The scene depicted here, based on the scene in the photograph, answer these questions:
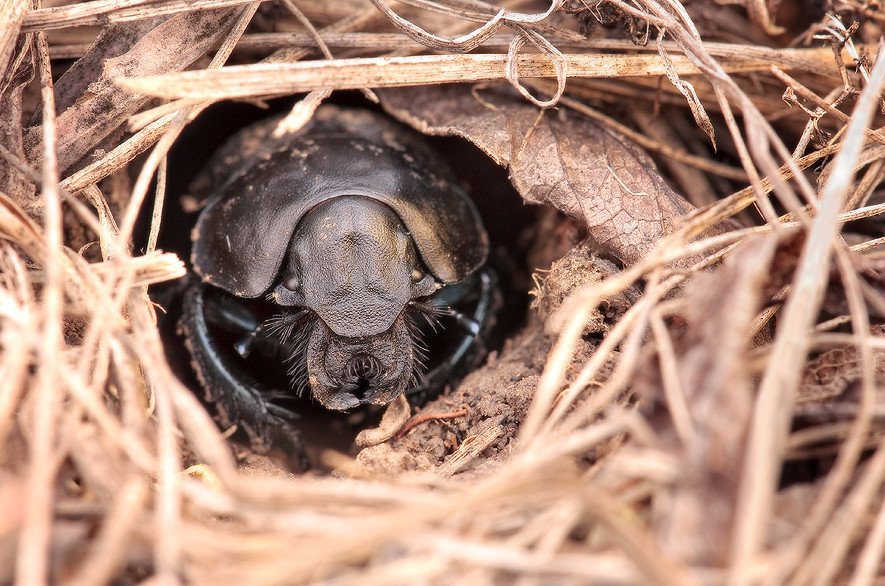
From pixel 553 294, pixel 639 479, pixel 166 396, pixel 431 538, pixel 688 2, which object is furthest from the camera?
pixel 688 2

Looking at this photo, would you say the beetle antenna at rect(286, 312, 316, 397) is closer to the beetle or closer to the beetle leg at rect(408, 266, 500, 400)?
the beetle

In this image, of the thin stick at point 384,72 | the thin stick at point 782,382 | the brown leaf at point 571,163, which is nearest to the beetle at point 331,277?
the brown leaf at point 571,163

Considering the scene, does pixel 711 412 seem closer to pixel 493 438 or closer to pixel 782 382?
pixel 782 382

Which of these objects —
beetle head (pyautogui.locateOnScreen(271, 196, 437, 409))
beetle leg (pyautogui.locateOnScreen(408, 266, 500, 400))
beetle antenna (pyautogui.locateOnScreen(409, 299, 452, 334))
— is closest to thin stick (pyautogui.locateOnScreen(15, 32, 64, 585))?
beetle head (pyautogui.locateOnScreen(271, 196, 437, 409))

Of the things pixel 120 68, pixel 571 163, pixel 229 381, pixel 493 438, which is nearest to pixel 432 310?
pixel 493 438

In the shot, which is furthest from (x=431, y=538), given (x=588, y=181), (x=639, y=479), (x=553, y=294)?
(x=588, y=181)

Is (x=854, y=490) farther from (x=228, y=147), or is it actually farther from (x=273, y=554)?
(x=228, y=147)
